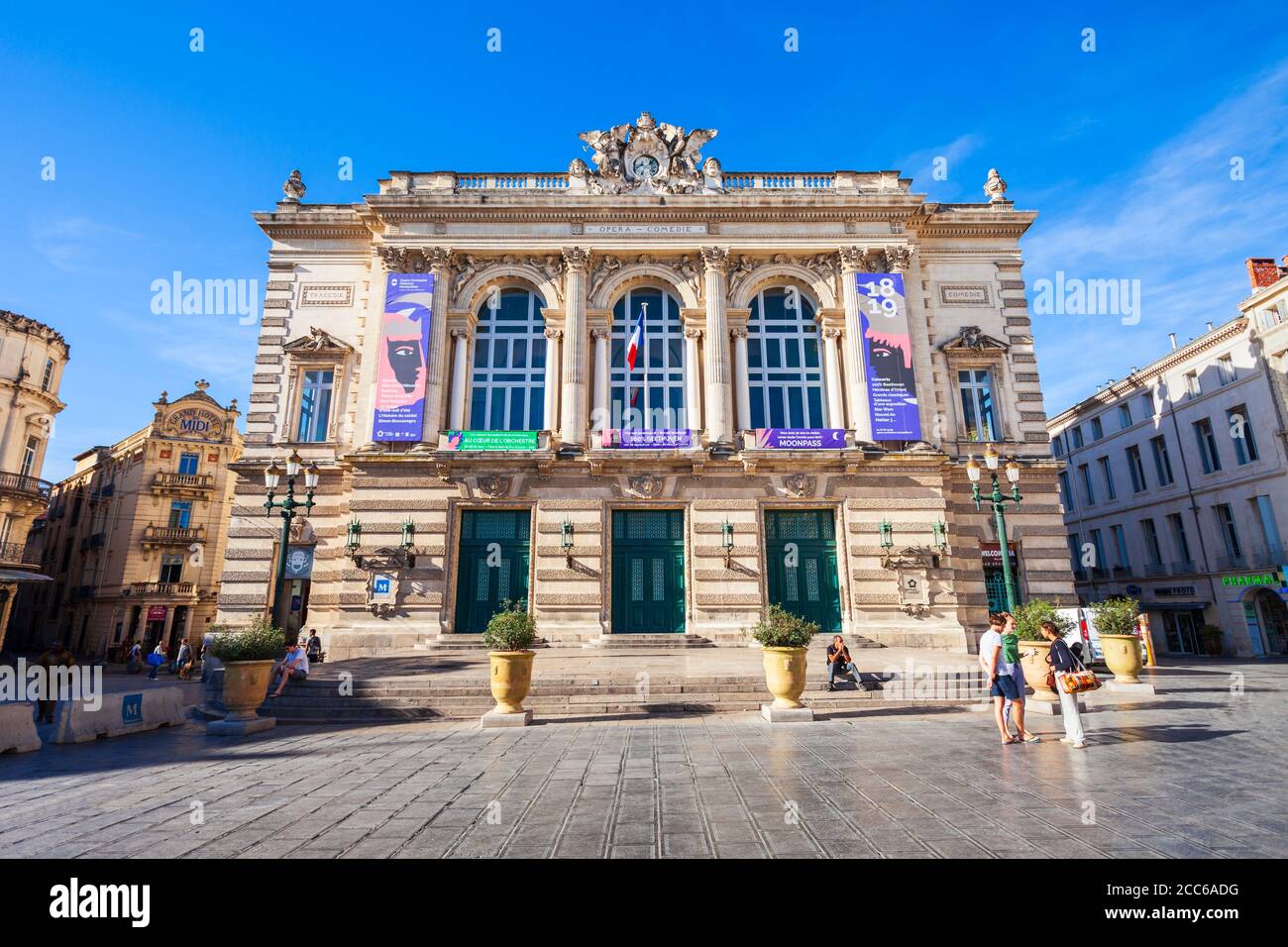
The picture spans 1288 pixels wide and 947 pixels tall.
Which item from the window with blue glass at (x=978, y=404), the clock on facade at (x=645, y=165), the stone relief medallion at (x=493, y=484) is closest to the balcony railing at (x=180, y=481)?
the stone relief medallion at (x=493, y=484)

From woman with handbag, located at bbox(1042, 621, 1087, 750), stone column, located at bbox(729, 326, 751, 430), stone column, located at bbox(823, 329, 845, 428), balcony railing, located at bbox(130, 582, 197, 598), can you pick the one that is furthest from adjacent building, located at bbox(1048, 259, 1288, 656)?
balcony railing, located at bbox(130, 582, 197, 598)

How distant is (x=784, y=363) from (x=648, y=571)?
988cm

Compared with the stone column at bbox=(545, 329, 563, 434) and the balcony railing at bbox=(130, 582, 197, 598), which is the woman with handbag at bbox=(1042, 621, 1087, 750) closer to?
the stone column at bbox=(545, 329, 563, 434)

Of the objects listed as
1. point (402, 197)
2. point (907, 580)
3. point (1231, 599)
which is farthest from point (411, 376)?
point (1231, 599)

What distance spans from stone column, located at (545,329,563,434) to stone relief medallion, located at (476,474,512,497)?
2566 millimetres

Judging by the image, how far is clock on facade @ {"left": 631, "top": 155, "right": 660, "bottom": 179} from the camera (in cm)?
2564

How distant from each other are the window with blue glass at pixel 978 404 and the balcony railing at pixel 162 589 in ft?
156

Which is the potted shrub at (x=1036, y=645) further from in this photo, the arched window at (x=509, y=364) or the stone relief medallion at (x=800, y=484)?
the arched window at (x=509, y=364)

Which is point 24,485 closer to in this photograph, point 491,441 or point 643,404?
point 491,441

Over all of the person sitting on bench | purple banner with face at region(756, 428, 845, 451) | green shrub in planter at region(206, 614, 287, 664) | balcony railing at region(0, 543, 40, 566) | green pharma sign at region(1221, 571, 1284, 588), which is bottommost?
the person sitting on bench

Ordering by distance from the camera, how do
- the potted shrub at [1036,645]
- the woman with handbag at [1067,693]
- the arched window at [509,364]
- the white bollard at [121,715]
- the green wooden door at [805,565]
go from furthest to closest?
the arched window at [509,364]
the green wooden door at [805,565]
the potted shrub at [1036,645]
the white bollard at [121,715]
the woman with handbag at [1067,693]

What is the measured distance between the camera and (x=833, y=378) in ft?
78.5

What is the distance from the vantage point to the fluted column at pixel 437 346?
22.9 metres
